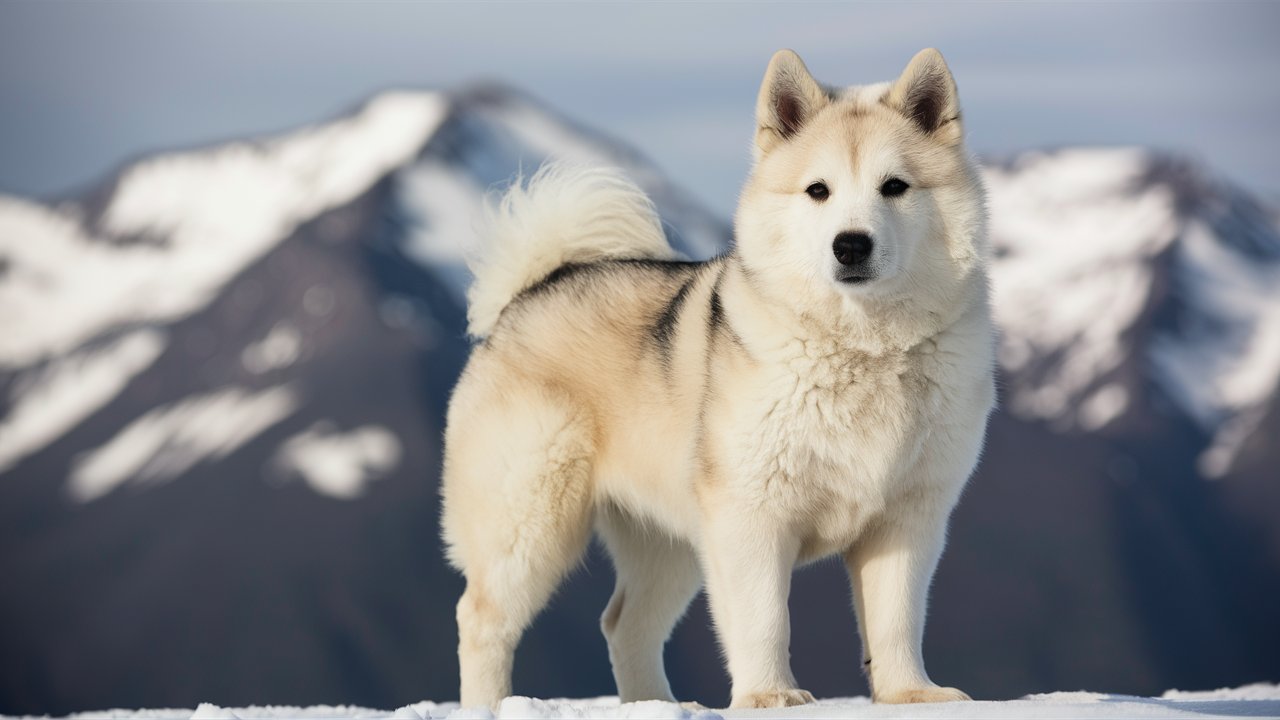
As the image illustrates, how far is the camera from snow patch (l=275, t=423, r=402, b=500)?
62.0 metres

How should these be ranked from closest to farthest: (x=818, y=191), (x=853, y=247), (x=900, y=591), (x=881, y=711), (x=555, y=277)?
(x=881, y=711), (x=853, y=247), (x=818, y=191), (x=900, y=591), (x=555, y=277)

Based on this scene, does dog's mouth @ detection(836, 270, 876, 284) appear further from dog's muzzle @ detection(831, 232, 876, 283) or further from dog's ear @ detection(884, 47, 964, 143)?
dog's ear @ detection(884, 47, 964, 143)

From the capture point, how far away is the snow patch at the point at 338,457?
203ft

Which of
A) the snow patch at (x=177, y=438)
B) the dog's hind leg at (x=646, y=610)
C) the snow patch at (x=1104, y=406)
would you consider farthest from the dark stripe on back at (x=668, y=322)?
the snow patch at (x=1104, y=406)

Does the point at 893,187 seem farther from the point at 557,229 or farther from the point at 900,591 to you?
the point at 557,229

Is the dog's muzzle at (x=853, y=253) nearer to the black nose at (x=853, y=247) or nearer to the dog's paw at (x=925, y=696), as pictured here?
the black nose at (x=853, y=247)

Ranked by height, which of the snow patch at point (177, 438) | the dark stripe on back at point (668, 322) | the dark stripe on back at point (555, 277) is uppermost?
the dark stripe on back at point (668, 322)

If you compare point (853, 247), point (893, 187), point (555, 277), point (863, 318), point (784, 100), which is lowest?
point (555, 277)

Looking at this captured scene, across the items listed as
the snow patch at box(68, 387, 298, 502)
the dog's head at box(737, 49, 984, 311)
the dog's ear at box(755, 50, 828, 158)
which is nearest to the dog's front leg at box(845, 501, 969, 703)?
the dog's head at box(737, 49, 984, 311)

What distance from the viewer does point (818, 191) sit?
469 centimetres

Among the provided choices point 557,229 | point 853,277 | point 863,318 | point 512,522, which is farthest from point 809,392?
point 557,229

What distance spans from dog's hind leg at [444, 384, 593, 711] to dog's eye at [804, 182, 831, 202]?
1.50 metres

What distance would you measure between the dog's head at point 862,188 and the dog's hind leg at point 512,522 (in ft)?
4.26

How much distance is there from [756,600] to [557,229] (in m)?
2.47
